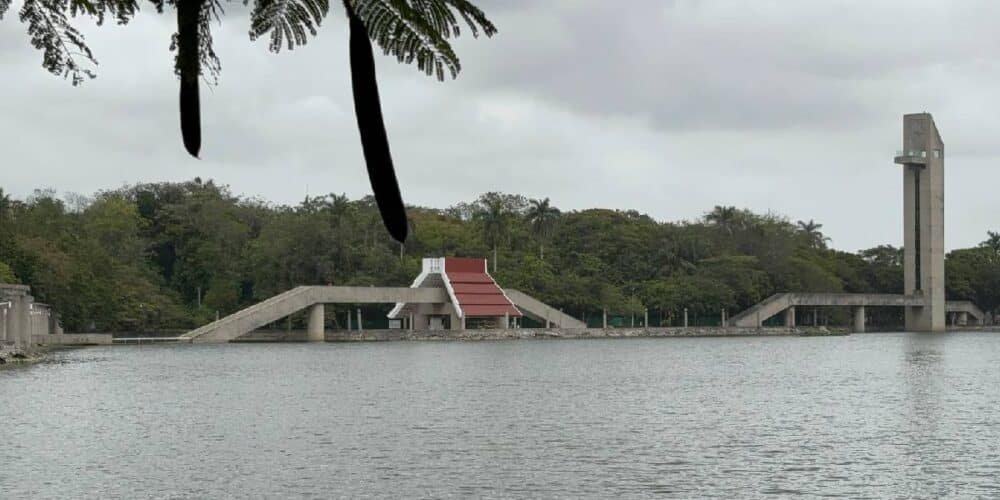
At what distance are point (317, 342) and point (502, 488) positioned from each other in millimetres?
72493

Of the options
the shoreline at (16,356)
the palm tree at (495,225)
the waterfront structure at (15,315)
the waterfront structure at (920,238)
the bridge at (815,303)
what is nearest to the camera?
the shoreline at (16,356)

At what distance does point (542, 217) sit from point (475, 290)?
23050 mm

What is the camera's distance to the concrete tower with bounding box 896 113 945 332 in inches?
4783

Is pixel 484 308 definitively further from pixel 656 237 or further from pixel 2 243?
pixel 2 243

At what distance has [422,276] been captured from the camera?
9812cm

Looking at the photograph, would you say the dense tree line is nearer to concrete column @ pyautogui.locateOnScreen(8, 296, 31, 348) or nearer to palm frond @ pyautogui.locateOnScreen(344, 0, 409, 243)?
concrete column @ pyautogui.locateOnScreen(8, 296, 31, 348)

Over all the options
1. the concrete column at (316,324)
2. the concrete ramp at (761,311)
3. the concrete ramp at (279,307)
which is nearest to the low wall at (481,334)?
the concrete column at (316,324)

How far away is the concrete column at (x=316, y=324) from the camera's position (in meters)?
93.8

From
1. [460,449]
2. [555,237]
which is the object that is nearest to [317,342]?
[555,237]

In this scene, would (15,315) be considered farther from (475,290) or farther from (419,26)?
(419,26)

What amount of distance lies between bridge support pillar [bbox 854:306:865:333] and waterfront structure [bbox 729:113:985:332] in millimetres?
213

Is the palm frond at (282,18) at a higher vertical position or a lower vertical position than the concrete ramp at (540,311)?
higher

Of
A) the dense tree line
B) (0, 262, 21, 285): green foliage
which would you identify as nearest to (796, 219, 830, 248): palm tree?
the dense tree line

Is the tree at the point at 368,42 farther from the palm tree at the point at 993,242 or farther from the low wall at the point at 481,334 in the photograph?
the palm tree at the point at 993,242
